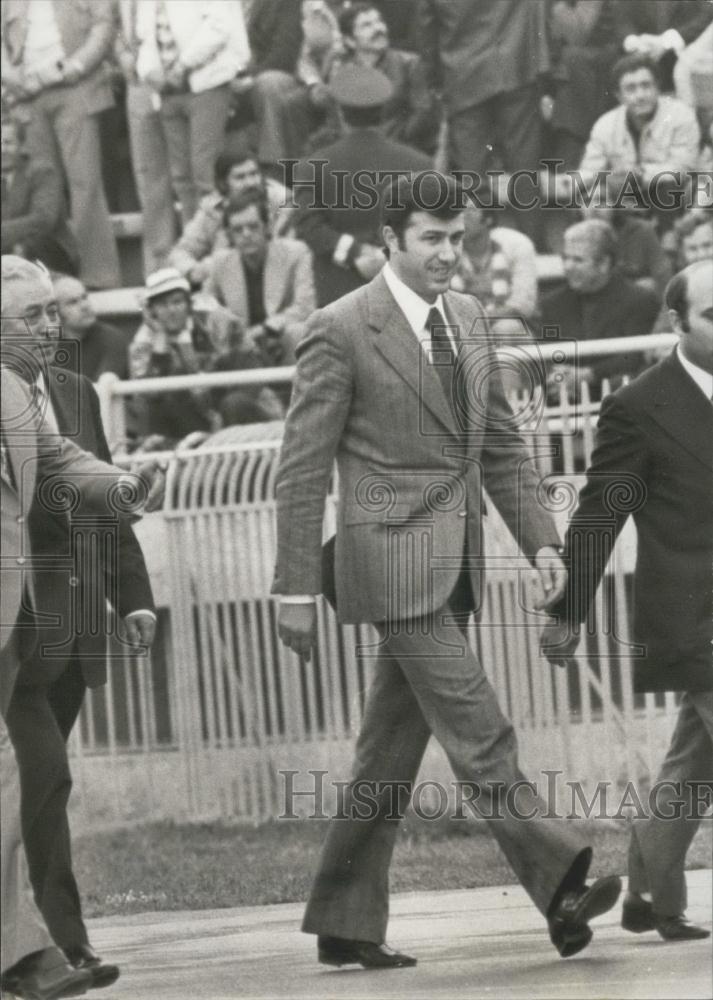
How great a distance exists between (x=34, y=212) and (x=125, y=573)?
5.83 m

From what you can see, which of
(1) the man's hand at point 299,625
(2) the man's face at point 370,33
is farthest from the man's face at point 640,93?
(1) the man's hand at point 299,625

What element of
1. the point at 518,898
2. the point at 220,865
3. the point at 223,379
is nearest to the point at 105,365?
the point at 223,379

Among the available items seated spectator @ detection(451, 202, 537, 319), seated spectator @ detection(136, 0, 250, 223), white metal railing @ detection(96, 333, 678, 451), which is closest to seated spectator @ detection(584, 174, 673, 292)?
seated spectator @ detection(451, 202, 537, 319)

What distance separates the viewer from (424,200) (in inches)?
259

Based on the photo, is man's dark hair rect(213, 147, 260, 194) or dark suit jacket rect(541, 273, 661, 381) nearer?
dark suit jacket rect(541, 273, 661, 381)

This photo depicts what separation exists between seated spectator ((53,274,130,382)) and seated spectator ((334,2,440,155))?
1696 millimetres

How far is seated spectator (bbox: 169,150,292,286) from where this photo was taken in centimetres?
1150

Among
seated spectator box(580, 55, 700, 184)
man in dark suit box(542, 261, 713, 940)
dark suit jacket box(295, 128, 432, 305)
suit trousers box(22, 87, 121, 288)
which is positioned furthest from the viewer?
suit trousers box(22, 87, 121, 288)

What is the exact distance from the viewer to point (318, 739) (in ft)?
33.2

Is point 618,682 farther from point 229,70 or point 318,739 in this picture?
point 229,70

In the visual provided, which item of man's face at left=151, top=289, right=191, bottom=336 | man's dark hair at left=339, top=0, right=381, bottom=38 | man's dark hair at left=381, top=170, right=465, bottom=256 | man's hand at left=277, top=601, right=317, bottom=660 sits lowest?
man's hand at left=277, top=601, right=317, bottom=660

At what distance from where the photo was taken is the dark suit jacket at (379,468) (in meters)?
6.56

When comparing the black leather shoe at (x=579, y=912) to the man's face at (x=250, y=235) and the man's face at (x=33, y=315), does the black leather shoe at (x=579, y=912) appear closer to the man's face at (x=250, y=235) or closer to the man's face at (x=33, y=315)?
the man's face at (x=33, y=315)

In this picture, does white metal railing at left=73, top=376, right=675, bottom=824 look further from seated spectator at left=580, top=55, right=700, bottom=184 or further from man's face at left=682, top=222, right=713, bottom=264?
seated spectator at left=580, top=55, right=700, bottom=184
